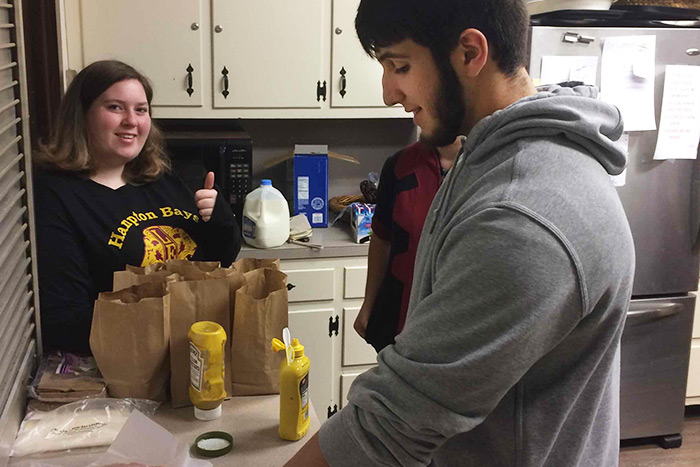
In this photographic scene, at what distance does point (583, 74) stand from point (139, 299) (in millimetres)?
1923

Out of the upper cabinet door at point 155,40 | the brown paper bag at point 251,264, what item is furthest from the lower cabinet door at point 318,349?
the brown paper bag at point 251,264

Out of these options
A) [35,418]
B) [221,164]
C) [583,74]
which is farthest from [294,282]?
[35,418]

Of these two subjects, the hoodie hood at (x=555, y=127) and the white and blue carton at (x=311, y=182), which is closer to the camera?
the hoodie hood at (x=555, y=127)

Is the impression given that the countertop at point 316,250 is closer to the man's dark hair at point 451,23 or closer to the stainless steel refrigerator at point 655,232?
the stainless steel refrigerator at point 655,232

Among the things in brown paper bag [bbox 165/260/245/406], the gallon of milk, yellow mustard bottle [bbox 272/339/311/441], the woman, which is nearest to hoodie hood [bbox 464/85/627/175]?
yellow mustard bottle [bbox 272/339/311/441]

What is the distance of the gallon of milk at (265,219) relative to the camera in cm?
274

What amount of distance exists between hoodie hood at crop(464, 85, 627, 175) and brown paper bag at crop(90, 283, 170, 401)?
660 mm

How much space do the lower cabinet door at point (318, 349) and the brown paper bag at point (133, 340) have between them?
1468 mm

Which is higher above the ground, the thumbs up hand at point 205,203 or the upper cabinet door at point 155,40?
the upper cabinet door at point 155,40

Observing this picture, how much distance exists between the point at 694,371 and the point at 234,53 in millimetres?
2363

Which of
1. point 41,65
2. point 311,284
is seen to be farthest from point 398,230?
point 41,65

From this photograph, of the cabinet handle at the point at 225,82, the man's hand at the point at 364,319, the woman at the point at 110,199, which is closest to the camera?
the woman at the point at 110,199

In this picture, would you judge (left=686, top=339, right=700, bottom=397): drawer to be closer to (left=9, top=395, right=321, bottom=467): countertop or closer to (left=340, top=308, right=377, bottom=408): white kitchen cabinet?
(left=340, top=308, right=377, bottom=408): white kitchen cabinet

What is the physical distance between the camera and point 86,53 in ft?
8.80
